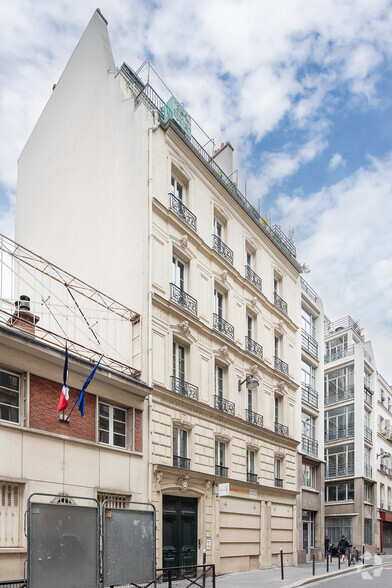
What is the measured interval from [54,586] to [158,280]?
12184mm

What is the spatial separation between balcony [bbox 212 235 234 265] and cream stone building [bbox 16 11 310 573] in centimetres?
8

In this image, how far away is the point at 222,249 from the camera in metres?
25.4

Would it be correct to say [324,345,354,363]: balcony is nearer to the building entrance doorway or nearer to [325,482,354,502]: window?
[325,482,354,502]: window

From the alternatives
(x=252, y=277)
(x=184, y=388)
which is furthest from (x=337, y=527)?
(x=184, y=388)

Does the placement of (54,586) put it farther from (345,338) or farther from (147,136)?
(345,338)

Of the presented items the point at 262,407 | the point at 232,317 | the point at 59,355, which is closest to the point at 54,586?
the point at 59,355

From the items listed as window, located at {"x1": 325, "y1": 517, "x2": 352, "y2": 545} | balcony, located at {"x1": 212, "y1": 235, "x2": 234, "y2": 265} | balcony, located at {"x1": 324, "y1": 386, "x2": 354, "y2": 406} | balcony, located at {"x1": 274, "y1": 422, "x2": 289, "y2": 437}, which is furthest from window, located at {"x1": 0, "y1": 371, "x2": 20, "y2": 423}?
balcony, located at {"x1": 324, "y1": 386, "x2": 354, "y2": 406}

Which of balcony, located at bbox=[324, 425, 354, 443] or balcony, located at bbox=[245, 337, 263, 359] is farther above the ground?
balcony, located at bbox=[245, 337, 263, 359]

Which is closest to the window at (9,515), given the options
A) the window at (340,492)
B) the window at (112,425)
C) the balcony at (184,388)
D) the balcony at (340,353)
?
the window at (112,425)

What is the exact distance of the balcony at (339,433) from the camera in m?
45.7

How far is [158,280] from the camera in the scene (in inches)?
816

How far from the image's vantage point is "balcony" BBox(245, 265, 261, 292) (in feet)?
89.6

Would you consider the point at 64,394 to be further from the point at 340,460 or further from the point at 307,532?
the point at 340,460

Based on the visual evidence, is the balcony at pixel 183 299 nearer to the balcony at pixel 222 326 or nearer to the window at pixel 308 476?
the balcony at pixel 222 326
